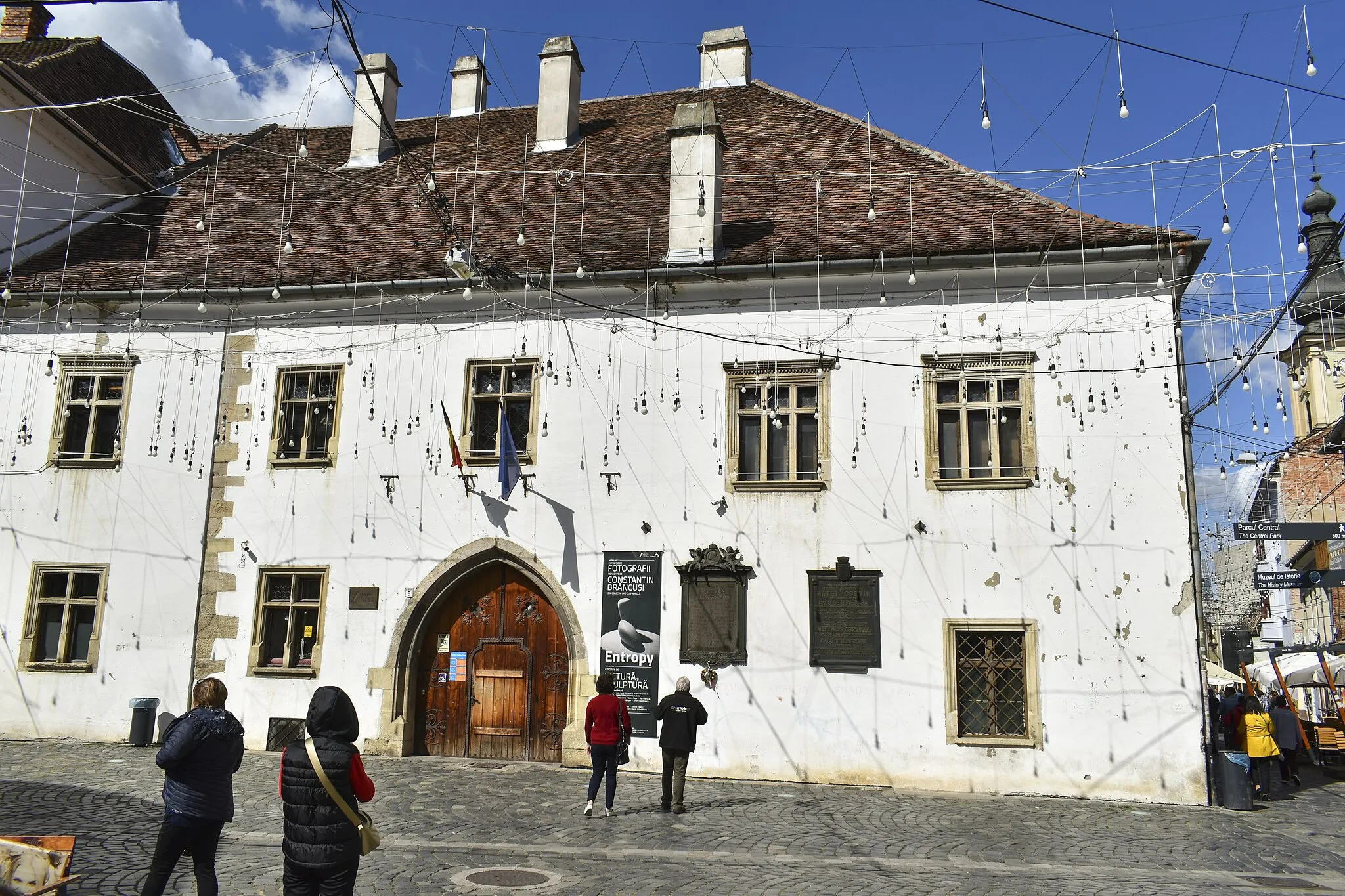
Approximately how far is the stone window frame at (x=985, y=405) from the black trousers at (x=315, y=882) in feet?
34.8

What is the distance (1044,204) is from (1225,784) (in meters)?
8.54

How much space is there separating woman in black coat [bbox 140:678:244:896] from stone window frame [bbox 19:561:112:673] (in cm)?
1154

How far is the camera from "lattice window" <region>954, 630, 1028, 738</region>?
45.6 feet

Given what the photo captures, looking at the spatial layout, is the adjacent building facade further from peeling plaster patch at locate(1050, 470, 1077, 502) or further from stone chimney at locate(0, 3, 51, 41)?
stone chimney at locate(0, 3, 51, 41)

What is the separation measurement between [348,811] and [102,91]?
817 inches

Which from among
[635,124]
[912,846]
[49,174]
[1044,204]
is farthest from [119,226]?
[912,846]

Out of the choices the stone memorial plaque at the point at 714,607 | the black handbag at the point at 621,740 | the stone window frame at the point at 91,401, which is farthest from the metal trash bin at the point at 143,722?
the black handbag at the point at 621,740

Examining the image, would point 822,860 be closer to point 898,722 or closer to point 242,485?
point 898,722

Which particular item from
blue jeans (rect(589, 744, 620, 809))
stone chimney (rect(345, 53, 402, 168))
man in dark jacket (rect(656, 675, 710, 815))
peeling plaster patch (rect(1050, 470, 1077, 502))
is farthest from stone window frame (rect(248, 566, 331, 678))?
peeling plaster patch (rect(1050, 470, 1077, 502))

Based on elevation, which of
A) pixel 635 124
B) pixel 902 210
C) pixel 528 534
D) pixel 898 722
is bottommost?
pixel 898 722

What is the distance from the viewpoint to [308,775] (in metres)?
5.64

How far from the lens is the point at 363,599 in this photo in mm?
15828

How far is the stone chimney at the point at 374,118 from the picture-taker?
68.5 feet

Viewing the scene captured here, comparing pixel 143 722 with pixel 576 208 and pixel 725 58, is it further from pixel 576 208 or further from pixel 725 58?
pixel 725 58
